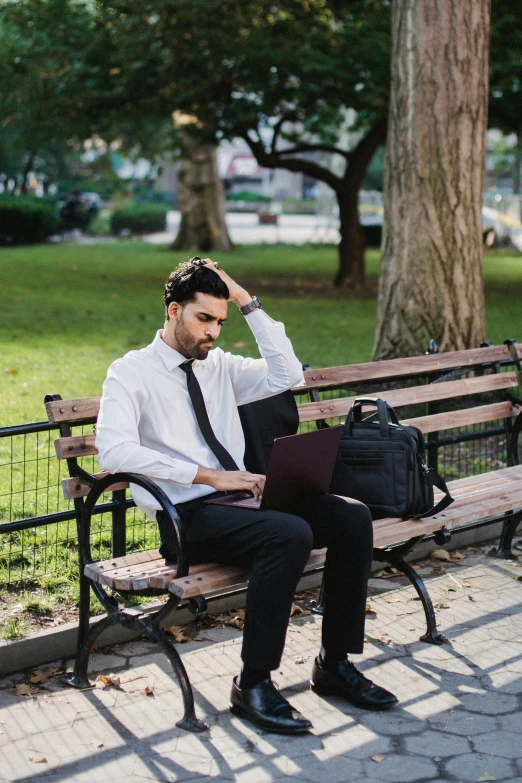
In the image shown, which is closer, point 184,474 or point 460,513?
point 184,474

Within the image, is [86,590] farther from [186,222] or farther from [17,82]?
[186,222]

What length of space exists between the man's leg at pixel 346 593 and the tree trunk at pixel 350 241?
15.9m

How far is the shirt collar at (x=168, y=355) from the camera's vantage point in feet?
13.4

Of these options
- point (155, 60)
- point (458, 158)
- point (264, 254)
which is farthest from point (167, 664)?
point (264, 254)

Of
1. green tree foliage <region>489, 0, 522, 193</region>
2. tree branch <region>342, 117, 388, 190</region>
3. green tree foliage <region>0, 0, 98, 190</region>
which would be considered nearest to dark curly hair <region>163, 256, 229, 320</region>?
green tree foliage <region>489, 0, 522, 193</region>

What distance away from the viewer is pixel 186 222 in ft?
96.2

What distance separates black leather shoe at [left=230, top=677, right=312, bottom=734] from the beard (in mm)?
1233

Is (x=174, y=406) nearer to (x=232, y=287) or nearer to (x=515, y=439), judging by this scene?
(x=232, y=287)

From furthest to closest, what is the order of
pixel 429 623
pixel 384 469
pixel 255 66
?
pixel 255 66 < pixel 429 623 < pixel 384 469

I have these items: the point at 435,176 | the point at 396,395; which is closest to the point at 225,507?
the point at 396,395

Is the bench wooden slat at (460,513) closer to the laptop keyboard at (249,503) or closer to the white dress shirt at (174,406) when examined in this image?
the laptop keyboard at (249,503)

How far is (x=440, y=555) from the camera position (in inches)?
225

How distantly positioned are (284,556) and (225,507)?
0.33 meters

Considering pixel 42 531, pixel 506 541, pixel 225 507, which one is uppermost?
pixel 225 507
